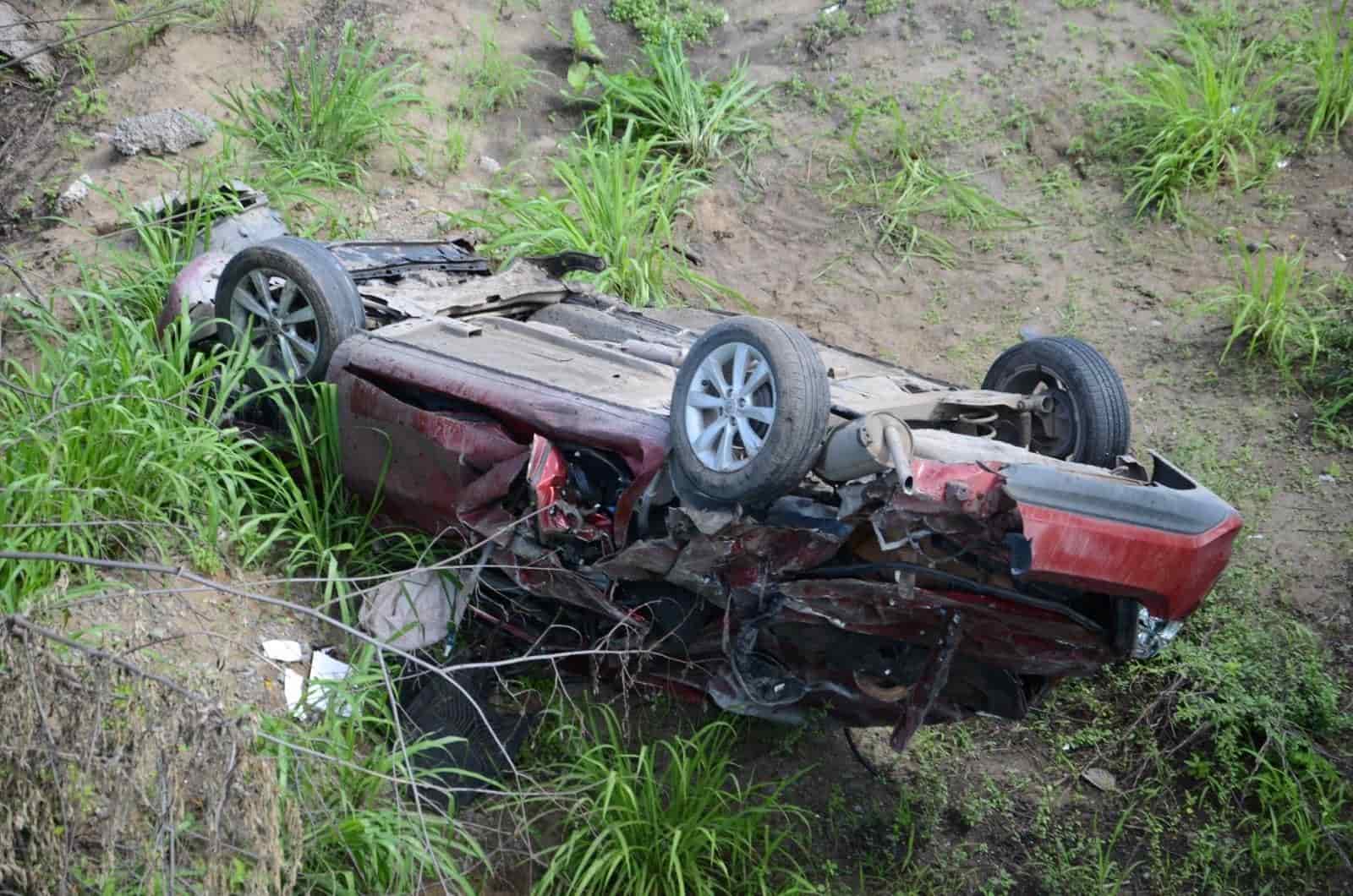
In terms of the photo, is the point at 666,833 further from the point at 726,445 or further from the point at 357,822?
the point at 726,445

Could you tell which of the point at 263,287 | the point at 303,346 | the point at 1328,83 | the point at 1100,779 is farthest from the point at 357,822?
the point at 1328,83

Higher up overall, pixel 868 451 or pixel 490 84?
pixel 490 84

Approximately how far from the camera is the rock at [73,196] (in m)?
7.87

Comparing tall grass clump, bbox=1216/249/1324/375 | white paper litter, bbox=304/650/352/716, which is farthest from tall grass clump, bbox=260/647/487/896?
tall grass clump, bbox=1216/249/1324/375

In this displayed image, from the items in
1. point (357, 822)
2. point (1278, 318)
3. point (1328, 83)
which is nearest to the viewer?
point (357, 822)

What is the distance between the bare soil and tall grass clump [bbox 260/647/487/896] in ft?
4.96

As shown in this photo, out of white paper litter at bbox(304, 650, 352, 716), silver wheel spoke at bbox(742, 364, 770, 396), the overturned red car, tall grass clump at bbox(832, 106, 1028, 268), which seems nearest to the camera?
the overturned red car

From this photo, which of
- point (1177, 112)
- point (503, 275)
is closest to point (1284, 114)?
point (1177, 112)


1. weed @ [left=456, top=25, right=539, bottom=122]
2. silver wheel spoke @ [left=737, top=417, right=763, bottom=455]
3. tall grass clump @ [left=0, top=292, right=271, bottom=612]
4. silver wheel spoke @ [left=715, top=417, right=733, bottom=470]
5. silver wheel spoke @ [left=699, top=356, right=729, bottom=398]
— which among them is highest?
weed @ [left=456, top=25, right=539, bottom=122]

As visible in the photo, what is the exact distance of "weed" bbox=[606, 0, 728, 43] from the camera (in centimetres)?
978

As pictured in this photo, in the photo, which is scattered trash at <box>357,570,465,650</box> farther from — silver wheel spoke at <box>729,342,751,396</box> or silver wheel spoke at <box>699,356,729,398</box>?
silver wheel spoke at <box>729,342,751,396</box>

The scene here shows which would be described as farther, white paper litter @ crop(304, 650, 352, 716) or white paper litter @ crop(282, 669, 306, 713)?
white paper litter @ crop(282, 669, 306, 713)

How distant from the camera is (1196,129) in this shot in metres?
8.18

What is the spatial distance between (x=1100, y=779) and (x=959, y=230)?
4.43m
